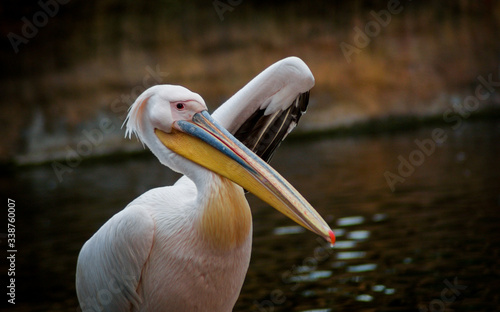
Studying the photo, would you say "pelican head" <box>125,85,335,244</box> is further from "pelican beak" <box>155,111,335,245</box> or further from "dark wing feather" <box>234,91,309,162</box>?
"dark wing feather" <box>234,91,309,162</box>

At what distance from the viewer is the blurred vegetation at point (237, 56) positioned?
15.3 metres

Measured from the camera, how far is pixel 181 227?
3.12m

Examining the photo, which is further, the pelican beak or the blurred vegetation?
the blurred vegetation

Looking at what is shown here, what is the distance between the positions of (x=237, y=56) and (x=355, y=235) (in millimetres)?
11032

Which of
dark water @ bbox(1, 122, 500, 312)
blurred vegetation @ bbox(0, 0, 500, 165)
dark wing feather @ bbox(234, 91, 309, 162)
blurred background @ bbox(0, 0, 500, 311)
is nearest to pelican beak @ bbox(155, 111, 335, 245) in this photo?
dark wing feather @ bbox(234, 91, 309, 162)

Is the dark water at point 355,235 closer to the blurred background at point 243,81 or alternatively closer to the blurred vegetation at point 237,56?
the blurred background at point 243,81

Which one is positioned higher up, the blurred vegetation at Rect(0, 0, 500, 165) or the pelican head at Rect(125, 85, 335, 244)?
the pelican head at Rect(125, 85, 335, 244)

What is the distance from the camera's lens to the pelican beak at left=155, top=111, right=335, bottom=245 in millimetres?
2881

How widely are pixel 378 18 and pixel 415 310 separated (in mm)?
13629

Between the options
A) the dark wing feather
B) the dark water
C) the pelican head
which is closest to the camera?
the pelican head

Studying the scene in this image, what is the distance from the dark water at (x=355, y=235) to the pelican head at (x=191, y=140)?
129 centimetres

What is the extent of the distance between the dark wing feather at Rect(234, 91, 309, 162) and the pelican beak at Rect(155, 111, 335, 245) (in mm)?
691

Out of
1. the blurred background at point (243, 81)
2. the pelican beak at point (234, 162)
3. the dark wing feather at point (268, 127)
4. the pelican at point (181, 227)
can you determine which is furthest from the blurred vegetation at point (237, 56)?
the pelican beak at point (234, 162)

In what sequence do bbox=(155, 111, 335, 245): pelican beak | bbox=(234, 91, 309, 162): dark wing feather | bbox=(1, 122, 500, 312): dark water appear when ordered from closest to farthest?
bbox=(155, 111, 335, 245): pelican beak < bbox=(234, 91, 309, 162): dark wing feather < bbox=(1, 122, 500, 312): dark water
